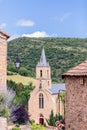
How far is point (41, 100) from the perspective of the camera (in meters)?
76.2

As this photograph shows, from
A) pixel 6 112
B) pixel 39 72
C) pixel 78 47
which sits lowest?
pixel 6 112

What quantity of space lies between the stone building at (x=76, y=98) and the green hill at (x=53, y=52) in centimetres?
8651

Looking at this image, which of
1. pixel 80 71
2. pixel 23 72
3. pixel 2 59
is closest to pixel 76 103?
pixel 80 71

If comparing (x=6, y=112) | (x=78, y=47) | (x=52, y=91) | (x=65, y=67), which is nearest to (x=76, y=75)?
(x=6, y=112)

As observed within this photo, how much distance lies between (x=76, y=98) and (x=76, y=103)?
12cm

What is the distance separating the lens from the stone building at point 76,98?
454 inches

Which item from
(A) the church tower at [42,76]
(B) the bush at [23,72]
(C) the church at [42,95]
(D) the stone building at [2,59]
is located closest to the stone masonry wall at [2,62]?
(D) the stone building at [2,59]

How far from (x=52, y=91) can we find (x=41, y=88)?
2.48 m

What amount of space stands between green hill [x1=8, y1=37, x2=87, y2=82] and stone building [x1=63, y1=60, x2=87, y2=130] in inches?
3406

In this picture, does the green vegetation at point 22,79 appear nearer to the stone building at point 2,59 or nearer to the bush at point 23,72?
the bush at point 23,72

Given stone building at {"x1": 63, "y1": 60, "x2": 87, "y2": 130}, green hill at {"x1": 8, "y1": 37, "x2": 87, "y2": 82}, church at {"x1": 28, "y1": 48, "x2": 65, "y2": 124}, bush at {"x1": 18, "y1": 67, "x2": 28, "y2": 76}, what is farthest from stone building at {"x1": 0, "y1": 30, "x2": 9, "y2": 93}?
green hill at {"x1": 8, "y1": 37, "x2": 87, "y2": 82}

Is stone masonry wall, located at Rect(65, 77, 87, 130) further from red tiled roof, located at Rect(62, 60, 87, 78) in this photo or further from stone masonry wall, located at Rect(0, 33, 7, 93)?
stone masonry wall, located at Rect(0, 33, 7, 93)

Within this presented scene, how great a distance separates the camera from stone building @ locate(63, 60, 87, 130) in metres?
11.5

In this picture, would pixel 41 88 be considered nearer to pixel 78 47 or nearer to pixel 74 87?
pixel 78 47
